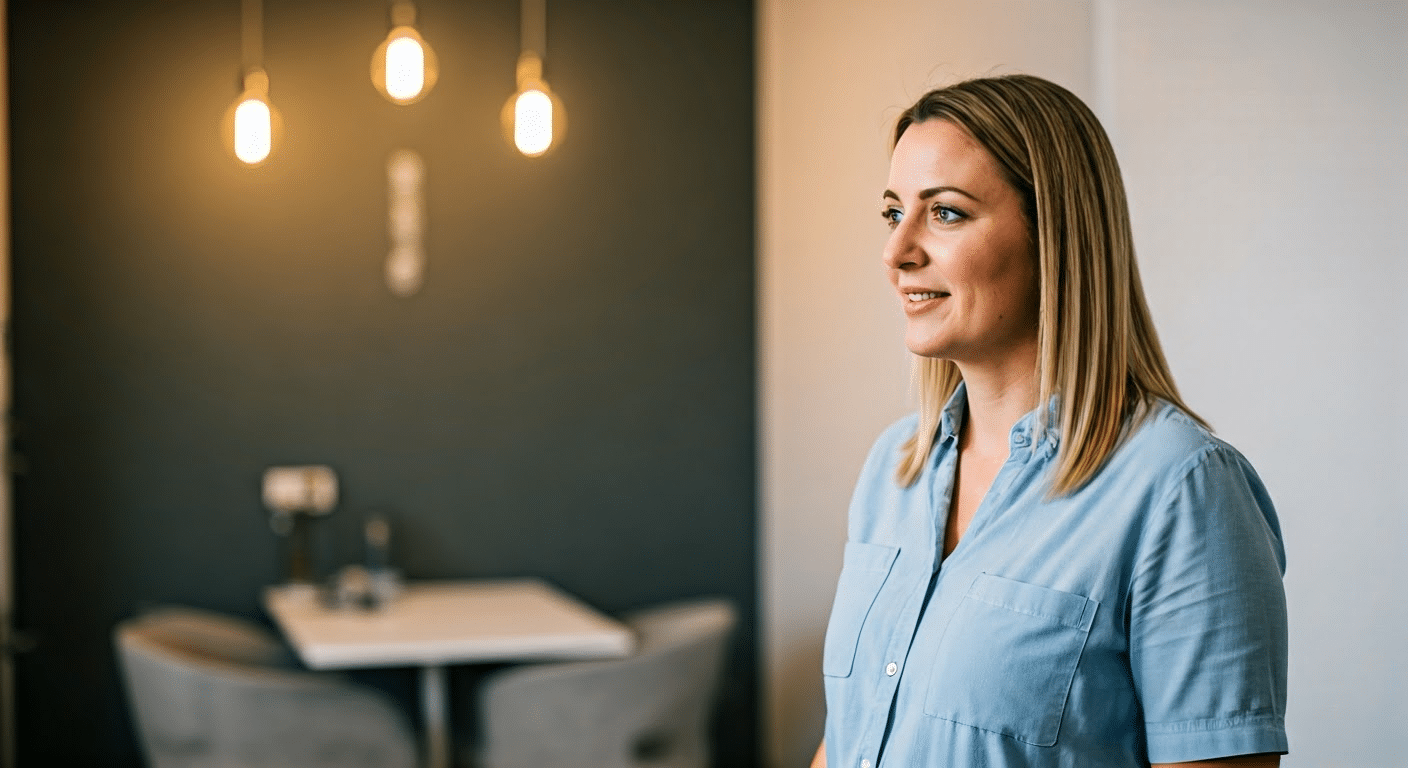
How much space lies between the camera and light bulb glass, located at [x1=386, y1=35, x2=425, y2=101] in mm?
3365

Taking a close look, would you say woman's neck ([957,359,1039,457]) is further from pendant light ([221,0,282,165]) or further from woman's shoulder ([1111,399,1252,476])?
pendant light ([221,0,282,165])

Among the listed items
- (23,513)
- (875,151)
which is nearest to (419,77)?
(875,151)

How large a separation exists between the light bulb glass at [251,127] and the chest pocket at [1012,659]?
2.60 m

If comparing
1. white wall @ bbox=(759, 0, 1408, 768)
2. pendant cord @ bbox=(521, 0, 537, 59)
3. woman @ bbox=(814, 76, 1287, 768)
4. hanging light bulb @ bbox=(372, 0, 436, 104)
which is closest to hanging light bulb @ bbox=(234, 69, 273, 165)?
hanging light bulb @ bbox=(372, 0, 436, 104)

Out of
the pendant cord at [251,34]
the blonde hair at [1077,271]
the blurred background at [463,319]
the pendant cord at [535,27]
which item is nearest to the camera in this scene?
the blonde hair at [1077,271]

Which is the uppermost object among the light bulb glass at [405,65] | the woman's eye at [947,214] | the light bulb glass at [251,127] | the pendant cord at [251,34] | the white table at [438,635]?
the pendant cord at [251,34]

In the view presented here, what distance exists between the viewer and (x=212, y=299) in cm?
457

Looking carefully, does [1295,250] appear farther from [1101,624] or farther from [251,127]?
[251,127]

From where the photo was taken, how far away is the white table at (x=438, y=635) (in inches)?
135

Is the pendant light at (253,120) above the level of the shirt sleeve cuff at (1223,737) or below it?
above

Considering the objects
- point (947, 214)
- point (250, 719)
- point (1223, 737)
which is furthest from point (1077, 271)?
point (250, 719)

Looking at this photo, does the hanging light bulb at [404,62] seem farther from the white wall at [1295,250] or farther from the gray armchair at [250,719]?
the gray armchair at [250,719]

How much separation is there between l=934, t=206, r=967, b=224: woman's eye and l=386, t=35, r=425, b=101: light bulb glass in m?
2.25

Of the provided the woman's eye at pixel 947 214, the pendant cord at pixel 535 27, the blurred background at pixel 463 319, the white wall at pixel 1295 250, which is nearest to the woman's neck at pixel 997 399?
the woman's eye at pixel 947 214
